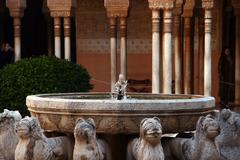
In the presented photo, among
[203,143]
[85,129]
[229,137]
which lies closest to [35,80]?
[229,137]

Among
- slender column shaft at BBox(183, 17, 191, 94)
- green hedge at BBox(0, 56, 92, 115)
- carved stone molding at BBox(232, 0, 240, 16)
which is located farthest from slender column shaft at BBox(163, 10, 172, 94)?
carved stone molding at BBox(232, 0, 240, 16)

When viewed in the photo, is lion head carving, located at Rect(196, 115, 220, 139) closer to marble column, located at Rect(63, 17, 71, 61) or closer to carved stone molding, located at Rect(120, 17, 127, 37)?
marble column, located at Rect(63, 17, 71, 61)

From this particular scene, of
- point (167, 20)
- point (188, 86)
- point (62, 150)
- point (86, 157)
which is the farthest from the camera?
point (188, 86)

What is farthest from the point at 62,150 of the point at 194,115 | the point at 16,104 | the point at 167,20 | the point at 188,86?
the point at 188,86

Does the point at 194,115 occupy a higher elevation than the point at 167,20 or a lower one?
lower

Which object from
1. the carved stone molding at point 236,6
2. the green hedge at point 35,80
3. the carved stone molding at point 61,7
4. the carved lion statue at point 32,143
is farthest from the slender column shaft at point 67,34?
the carved lion statue at point 32,143

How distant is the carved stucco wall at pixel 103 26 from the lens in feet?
64.4

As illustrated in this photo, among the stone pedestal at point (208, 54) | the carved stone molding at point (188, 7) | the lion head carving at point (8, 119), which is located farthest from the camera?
the carved stone molding at point (188, 7)

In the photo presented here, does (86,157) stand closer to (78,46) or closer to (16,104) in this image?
(16,104)

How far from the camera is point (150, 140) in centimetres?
647

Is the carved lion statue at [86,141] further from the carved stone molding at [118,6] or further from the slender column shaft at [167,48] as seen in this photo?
the carved stone molding at [118,6]

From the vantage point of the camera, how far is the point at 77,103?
22.5 feet

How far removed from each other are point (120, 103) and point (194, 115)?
2.83 feet

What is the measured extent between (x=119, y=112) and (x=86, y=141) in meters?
0.43
